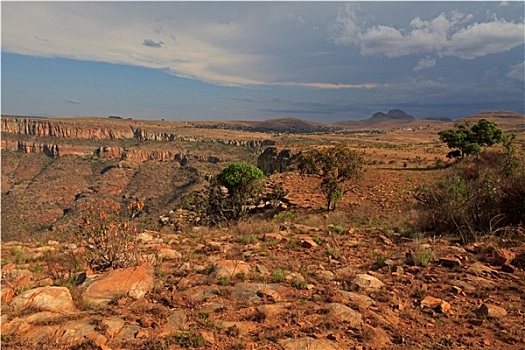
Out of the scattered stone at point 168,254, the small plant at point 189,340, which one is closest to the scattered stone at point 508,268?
the small plant at point 189,340

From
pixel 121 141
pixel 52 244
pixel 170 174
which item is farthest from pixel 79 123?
pixel 52 244

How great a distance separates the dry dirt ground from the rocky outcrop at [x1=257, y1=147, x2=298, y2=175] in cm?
2773

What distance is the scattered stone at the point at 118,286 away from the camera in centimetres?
449

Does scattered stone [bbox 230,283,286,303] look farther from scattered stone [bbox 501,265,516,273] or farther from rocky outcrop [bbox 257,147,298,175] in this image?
rocky outcrop [bbox 257,147,298,175]

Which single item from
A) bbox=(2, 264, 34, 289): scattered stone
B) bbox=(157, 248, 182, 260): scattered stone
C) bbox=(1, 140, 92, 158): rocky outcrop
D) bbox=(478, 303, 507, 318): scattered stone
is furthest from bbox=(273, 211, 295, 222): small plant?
bbox=(1, 140, 92, 158): rocky outcrop

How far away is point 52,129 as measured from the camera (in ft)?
347

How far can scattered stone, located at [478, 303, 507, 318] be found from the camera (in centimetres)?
401

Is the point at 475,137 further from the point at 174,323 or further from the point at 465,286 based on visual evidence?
the point at 174,323

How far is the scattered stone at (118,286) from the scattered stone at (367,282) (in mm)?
3256

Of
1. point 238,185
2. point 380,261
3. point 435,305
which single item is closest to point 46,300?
point 435,305

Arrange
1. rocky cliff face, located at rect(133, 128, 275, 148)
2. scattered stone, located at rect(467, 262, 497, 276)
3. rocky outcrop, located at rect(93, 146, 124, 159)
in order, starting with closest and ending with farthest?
scattered stone, located at rect(467, 262, 497, 276)
rocky cliff face, located at rect(133, 128, 275, 148)
rocky outcrop, located at rect(93, 146, 124, 159)

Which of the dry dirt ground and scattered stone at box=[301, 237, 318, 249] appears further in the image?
scattered stone at box=[301, 237, 318, 249]

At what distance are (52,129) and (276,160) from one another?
98253 millimetres

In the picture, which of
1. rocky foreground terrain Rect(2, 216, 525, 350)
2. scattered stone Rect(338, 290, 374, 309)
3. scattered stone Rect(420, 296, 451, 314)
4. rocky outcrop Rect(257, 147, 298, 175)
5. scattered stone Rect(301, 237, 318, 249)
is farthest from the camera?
rocky outcrop Rect(257, 147, 298, 175)
